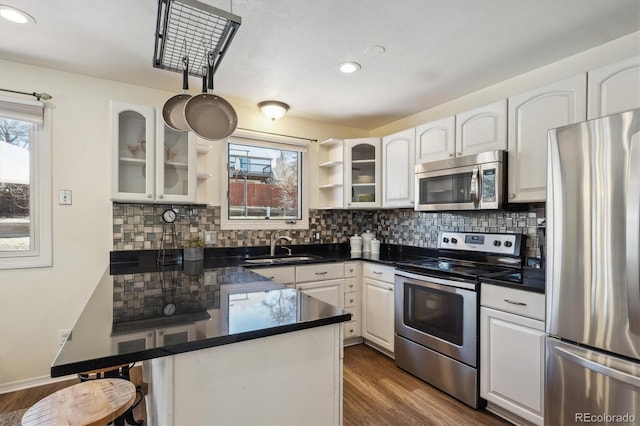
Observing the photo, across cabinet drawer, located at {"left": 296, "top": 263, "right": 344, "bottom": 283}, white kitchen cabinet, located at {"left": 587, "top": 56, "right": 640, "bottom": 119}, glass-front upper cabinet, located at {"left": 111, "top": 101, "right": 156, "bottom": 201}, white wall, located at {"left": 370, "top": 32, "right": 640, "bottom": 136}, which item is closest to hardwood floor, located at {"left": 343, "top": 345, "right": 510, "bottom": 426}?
cabinet drawer, located at {"left": 296, "top": 263, "right": 344, "bottom": 283}

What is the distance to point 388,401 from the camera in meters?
2.14

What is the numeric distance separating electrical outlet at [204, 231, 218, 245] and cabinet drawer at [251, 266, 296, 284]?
63 cm

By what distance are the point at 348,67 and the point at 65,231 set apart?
247cm

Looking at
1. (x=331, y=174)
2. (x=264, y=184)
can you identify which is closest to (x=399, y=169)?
(x=331, y=174)

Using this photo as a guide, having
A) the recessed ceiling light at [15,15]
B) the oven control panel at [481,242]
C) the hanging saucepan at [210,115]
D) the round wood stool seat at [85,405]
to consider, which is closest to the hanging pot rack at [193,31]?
the hanging saucepan at [210,115]

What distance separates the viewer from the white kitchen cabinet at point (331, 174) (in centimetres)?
340

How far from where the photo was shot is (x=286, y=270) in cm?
271

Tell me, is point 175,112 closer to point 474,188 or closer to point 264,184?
point 264,184

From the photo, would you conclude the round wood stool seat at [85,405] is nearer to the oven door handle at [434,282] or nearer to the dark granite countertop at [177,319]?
the dark granite countertop at [177,319]

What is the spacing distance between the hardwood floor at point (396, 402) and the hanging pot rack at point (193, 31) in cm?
217

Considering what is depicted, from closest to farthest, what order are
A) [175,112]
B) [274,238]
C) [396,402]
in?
[175,112]
[396,402]
[274,238]

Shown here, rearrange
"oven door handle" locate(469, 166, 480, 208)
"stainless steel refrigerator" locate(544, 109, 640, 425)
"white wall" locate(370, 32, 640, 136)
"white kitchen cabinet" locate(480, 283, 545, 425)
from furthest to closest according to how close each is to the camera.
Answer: "oven door handle" locate(469, 166, 480, 208) → "white wall" locate(370, 32, 640, 136) → "white kitchen cabinet" locate(480, 283, 545, 425) → "stainless steel refrigerator" locate(544, 109, 640, 425)

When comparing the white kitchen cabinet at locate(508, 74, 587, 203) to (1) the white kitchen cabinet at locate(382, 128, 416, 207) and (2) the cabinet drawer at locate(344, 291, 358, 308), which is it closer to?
Result: (1) the white kitchen cabinet at locate(382, 128, 416, 207)

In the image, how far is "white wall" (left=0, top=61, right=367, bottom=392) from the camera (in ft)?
7.41
